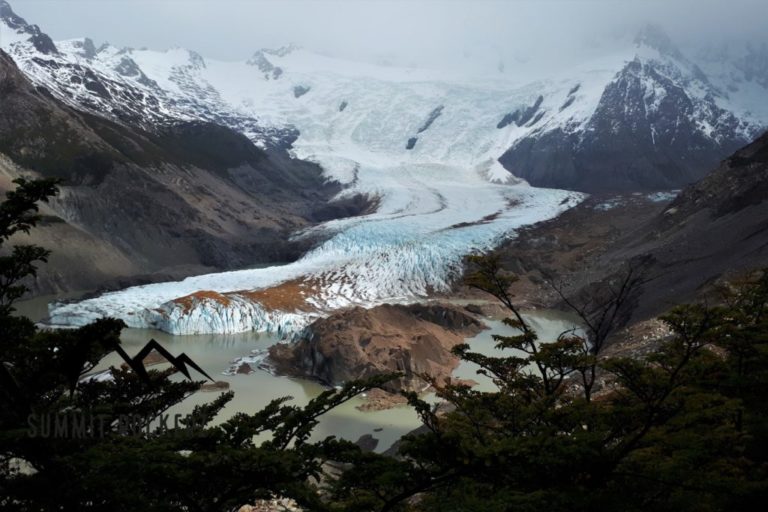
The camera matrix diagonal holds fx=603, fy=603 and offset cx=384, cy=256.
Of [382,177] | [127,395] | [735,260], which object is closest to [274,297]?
[735,260]

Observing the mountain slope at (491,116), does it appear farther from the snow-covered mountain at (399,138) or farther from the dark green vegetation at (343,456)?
the dark green vegetation at (343,456)

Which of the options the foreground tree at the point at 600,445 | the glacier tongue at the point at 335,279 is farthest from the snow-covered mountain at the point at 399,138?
the foreground tree at the point at 600,445

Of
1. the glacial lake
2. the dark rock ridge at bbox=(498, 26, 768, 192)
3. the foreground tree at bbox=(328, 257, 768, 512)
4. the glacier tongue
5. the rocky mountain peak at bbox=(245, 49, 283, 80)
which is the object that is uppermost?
the rocky mountain peak at bbox=(245, 49, 283, 80)

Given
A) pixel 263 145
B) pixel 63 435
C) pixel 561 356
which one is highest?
pixel 263 145

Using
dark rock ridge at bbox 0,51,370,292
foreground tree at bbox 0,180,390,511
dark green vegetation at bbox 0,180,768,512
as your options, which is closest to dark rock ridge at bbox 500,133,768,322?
dark green vegetation at bbox 0,180,768,512

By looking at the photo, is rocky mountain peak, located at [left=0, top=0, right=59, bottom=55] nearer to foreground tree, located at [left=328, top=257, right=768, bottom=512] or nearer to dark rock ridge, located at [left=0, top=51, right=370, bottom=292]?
dark rock ridge, located at [left=0, top=51, right=370, bottom=292]

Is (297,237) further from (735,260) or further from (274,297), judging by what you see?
(735,260)
